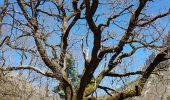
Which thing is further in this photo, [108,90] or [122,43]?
[108,90]

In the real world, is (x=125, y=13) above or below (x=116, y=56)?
above

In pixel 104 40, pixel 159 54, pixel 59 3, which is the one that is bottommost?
pixel 159 54

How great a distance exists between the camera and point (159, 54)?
39.3 feet

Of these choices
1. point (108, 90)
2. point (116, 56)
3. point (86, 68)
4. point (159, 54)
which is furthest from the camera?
point (108, 90)

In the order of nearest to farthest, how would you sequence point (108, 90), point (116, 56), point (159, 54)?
point (159, 54) → point (116, 56) → point (108, 90)

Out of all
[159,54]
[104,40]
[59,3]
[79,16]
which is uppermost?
[59,3]

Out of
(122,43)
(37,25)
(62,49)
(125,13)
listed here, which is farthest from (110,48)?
(37,25)

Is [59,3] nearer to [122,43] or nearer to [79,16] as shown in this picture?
[79,16]

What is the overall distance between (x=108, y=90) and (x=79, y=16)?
3.20 metres

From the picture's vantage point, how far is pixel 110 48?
12.1 meters

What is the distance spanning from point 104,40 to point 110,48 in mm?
1254

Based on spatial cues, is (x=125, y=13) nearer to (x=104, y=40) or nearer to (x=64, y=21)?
(x=104, y=40)

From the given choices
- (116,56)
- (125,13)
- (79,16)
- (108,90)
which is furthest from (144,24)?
(108,90)

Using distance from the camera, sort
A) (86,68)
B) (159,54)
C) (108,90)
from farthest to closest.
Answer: (108,90) < (159,54) < (86,68)
